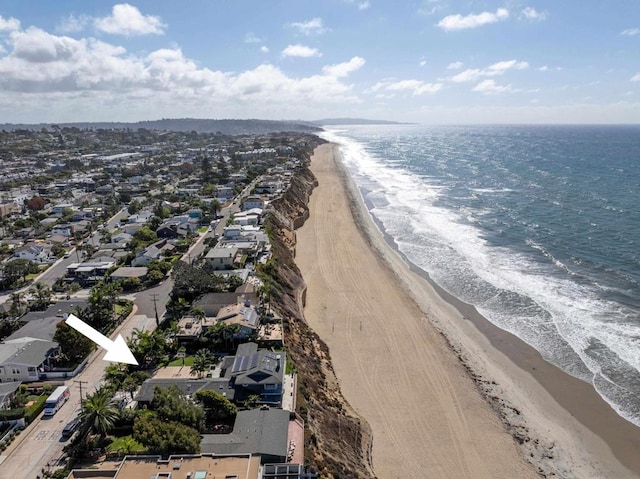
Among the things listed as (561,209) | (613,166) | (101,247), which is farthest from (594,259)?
(613,166)

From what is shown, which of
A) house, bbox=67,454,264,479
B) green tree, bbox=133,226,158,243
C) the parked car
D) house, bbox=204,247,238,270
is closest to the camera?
house, bbox=67,454,264,479

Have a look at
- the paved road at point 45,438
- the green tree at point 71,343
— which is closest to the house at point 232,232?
the paved road at point 45,438

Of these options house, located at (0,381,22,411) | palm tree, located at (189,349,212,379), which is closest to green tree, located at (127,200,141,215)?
house, located at (0,381,22,411)

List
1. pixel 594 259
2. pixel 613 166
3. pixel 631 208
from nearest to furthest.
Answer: pixel 594 259 < pixel 631 208 < pixel 613 166

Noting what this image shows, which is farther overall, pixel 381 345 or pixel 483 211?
pixel 483 211

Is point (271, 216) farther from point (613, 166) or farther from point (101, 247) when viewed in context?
point (613, 166)

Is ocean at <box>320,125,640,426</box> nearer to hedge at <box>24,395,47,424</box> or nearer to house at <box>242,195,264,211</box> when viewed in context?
house at <box>242,195,264,211</box>

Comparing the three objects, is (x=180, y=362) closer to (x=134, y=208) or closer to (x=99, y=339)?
(x=99, y=339)
